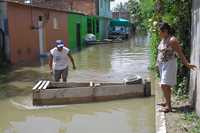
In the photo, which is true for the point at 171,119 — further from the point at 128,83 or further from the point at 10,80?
the point at 10,80

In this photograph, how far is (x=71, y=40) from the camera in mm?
33625

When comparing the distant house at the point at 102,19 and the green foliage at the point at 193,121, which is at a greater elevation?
the distant house at the point at 102,19

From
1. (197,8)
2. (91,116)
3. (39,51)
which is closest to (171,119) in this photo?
(197,8)

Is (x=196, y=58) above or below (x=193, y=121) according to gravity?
above

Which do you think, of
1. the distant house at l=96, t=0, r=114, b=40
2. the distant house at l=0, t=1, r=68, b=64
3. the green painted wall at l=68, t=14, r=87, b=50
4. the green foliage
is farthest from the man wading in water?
the distant house at l=96, t=0, r=114, b=40

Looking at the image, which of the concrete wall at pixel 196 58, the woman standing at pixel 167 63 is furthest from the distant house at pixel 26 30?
the concrete wall at pixel 196 58

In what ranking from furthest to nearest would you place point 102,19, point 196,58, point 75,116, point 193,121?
point 102,19
point 75,116
point 196,58
point 193,121

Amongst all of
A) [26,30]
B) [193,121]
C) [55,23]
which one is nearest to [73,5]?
[55,23]

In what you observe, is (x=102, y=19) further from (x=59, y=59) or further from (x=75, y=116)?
(x=75, y=116)

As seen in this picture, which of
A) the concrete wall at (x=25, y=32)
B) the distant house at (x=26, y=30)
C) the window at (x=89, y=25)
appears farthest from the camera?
the window at (x=89, y=25)

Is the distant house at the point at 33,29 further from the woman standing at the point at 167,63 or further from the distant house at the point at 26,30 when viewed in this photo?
the woman standing at the point at 167,63

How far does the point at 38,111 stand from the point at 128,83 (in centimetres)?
234

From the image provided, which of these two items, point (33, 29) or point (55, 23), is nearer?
point (33, 29)

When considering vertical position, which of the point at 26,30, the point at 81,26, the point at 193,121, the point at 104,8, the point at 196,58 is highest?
the point at 104,8
